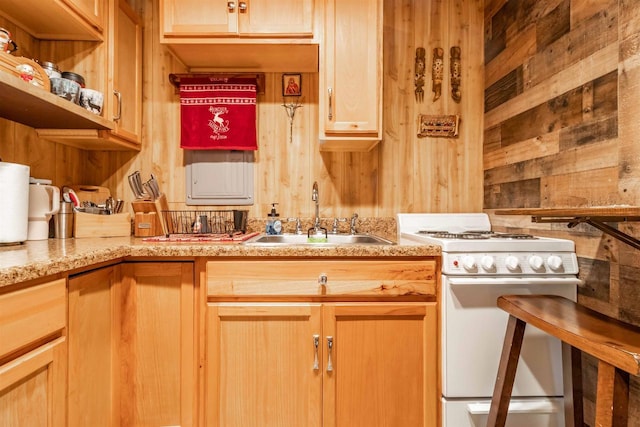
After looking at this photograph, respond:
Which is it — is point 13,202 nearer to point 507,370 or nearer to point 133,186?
point 133,186

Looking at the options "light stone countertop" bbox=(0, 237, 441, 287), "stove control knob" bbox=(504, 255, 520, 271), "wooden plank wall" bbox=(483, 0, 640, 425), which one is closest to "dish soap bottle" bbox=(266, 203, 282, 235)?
"light stone countertop" bbox=(0, 237, 441, 287)

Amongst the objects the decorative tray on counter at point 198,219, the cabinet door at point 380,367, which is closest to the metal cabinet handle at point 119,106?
the decorative tray on counter at point 198,219

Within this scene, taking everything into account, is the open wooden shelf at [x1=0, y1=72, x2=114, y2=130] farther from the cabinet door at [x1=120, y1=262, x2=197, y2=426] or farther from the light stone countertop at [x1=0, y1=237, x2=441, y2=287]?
the cabinet door at [x1=120, y1=262, x2=197, y2=426]

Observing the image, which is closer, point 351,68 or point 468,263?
point 468,263

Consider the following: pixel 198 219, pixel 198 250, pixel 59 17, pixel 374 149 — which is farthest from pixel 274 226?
pixel 59 17

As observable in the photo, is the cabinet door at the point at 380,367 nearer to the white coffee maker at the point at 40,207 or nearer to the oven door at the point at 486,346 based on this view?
the oven door at the point at 486,346

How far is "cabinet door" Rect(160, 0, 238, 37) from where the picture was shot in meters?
1.71

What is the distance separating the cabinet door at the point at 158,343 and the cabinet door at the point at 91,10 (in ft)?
3.77

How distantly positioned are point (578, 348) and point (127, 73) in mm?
2300

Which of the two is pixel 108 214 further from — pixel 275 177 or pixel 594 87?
pixel 594 87

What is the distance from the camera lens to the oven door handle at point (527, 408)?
1.32 m

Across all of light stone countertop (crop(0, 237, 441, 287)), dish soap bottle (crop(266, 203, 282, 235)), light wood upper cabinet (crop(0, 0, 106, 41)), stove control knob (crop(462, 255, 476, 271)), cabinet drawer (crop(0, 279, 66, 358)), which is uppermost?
light wood upper cabinet (crop(0, 0, 106, 41))

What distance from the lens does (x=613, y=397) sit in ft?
2.60

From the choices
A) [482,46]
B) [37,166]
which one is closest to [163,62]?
[37,166]
